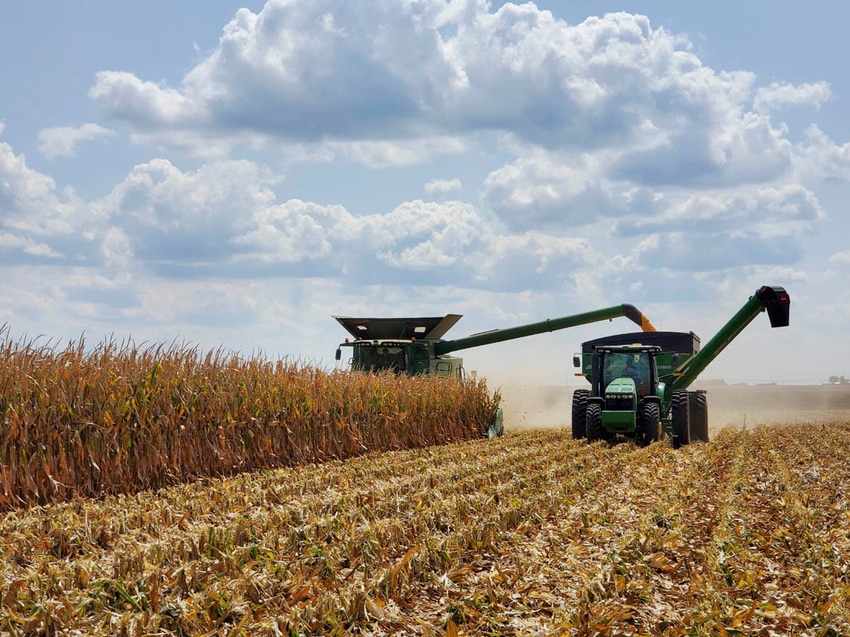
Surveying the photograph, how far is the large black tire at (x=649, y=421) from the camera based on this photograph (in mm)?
17172

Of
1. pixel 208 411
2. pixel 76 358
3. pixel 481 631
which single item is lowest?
pixel 481 631

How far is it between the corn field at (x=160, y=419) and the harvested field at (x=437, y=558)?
62cm

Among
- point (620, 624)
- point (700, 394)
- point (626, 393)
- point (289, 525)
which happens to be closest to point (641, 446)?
point (626, 393)

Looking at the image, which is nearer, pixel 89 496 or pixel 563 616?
pixel 563 616

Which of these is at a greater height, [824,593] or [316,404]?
[316,404]

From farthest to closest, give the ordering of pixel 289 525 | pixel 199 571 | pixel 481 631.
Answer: pixel 289 525 → pixel 199 571 → pixel 481 631

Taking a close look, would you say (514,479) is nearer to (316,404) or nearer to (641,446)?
(316,404)

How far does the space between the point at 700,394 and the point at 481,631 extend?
15.9 metres

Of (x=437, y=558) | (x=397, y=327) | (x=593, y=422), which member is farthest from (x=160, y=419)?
(x=397, y=327)

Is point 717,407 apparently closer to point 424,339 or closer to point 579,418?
point 424,339

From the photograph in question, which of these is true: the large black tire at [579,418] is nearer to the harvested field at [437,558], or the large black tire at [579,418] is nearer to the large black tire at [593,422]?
the large black tire at [593,422]

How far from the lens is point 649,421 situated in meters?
17.2

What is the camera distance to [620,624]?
5.65 meters

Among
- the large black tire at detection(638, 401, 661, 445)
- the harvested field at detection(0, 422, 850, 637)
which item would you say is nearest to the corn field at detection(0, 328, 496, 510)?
the harvested field at detection(0, 422, 850, 637)
